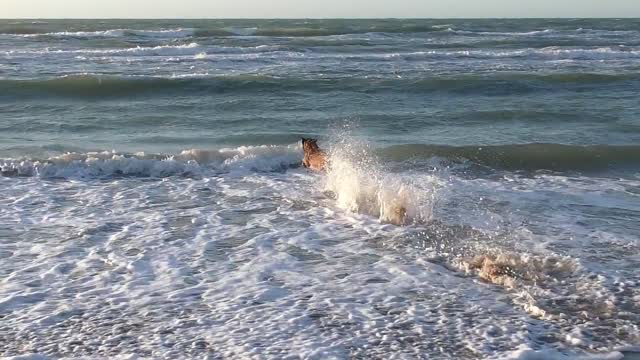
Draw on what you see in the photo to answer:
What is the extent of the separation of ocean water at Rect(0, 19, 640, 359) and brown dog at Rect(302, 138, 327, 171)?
0.18 m

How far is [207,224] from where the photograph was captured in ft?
26.8

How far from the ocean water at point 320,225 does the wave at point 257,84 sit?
362mm

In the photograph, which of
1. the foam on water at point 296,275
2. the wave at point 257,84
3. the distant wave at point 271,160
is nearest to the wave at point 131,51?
the wave at point 257,84

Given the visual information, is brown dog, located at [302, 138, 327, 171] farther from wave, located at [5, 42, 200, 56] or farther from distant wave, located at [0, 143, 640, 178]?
wave, located at [5, 42, 200, 56]

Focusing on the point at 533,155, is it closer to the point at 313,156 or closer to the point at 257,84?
the point at 313,156

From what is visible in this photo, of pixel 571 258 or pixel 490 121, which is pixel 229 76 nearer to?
pixel 490 121

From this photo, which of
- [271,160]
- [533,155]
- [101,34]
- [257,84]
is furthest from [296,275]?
[101,34]

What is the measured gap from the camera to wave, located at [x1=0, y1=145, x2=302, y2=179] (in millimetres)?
10703

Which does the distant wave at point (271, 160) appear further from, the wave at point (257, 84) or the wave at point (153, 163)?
the wave at point (257, 84)

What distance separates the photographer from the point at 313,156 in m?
10.6

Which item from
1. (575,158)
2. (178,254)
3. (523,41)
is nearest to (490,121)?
(575,158)

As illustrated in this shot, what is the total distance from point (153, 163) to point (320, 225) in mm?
3749

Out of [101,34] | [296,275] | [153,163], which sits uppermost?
[296,275]

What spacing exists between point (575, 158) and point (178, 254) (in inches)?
274
